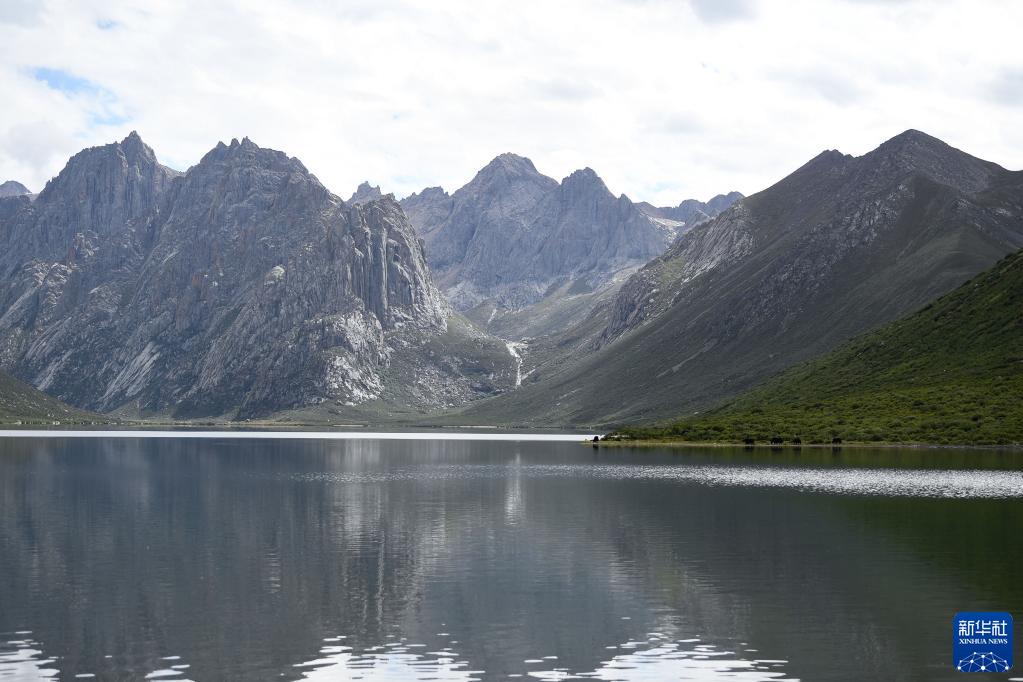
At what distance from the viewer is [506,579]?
5862 cm

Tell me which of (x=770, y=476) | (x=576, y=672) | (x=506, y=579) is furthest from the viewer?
(x=770, y=476)

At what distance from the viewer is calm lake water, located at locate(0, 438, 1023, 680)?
136 ft

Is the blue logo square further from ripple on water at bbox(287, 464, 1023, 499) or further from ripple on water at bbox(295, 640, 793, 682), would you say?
ripple on water at bbox(287, 464, 1023, 499)

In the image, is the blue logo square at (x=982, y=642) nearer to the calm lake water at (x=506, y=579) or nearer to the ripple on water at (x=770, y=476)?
the calm lake water at (x=506, y=579)

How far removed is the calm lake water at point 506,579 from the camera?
41.5 m

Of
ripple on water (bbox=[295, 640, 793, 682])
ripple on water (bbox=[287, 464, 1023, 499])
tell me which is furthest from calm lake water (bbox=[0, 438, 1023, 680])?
ripple on water (bbox=[287, 464, 1023, 499])

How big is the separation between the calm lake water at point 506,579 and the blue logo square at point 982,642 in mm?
599

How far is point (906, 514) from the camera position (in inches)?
3359

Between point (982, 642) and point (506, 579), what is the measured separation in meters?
25.0

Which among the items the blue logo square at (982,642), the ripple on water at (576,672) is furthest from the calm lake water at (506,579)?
the blue logo square at (982,642)

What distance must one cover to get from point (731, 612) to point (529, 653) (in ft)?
39.1

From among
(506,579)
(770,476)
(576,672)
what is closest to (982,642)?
(576,672)

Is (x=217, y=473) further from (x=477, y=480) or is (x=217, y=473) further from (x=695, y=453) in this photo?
(x=695, y=453)

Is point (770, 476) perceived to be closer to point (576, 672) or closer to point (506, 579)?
point (506, 579)
